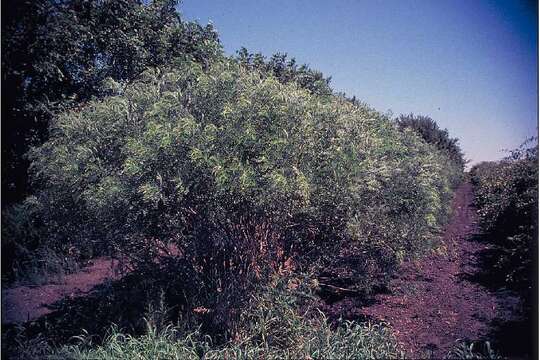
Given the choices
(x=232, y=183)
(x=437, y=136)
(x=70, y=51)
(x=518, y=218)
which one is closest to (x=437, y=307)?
(x=518, y=218)

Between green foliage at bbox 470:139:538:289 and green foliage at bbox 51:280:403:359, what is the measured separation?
6.17 ft

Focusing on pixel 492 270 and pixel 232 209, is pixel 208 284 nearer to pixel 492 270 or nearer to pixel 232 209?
pixel 232 209

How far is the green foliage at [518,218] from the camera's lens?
17.7 ft

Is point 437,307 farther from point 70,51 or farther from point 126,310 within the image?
point 70,51

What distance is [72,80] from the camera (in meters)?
7.64

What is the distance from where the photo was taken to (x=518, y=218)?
27.0 feet

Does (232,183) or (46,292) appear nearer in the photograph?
(232,183)

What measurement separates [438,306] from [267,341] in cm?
300

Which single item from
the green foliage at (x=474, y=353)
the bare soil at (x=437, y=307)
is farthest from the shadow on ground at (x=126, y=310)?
the green foliage at (x=474, y=353)

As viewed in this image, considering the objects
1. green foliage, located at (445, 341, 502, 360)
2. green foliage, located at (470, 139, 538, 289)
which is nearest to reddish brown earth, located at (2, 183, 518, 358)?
green foliage, located at (445, 341, 502, 360)

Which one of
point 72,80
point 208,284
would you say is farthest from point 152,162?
point 72,80

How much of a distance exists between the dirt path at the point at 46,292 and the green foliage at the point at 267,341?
1.77 metres

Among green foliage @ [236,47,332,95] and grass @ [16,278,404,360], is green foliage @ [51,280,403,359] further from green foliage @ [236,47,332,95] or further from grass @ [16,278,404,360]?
green foliage @ [236,47,332,95]

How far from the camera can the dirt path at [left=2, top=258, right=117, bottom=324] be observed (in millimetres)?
6415
